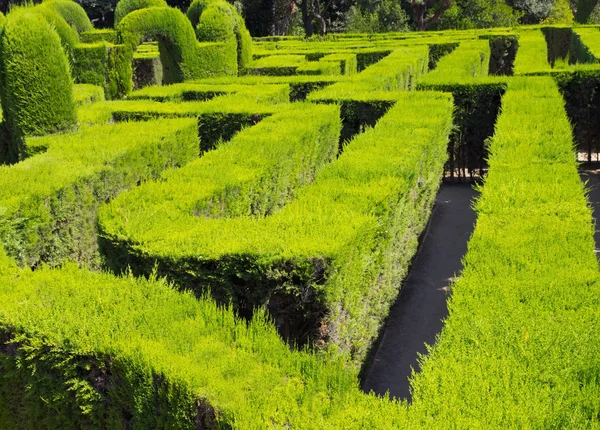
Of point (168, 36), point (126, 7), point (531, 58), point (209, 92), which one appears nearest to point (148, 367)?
point (209, 92)

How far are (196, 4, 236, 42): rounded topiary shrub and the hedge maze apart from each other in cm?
622

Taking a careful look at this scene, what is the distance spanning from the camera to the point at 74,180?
8570mm

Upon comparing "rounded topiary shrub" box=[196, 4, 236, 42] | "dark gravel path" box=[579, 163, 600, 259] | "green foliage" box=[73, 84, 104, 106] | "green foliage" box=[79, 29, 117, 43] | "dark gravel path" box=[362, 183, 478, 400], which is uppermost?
"rounded topiary shrub" box=[196, 4, 236, 42]

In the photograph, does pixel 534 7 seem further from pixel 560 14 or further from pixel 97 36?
pixel 97 36

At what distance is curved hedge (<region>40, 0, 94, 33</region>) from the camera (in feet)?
86.3

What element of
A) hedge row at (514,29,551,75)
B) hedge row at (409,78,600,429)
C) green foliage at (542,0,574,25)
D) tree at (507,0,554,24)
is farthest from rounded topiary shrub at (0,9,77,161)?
tree at (507,0,554,24)

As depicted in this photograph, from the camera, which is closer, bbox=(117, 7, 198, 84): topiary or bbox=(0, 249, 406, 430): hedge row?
bbox=(0, 249, 406, 430): hedge row

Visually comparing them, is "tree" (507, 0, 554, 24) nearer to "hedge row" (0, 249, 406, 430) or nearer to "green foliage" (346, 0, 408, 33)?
"green foliage" (346, 0, 408, 33)

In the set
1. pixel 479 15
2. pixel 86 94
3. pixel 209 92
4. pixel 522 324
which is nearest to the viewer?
pixel 522 324

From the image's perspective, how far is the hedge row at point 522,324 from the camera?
12.0ft

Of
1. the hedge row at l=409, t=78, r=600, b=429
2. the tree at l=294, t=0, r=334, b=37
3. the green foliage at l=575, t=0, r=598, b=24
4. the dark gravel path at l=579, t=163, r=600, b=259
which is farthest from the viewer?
the tree at l=294, t=0, r=334, b=37

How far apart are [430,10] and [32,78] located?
4461cm

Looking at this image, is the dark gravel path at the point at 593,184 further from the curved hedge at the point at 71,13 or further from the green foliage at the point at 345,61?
the curved hedge at the point at 71,13

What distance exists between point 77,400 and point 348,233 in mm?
2706
